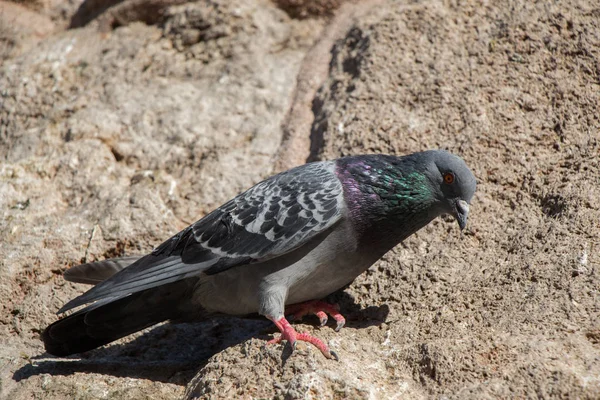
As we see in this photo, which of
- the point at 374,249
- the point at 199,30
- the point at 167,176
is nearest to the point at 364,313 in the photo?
the point at 374,249

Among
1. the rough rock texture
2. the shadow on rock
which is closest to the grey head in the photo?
the rough rock texture

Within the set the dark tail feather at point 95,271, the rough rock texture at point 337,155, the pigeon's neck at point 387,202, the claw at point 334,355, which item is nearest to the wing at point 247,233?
the pigeon's neck at point 387,202

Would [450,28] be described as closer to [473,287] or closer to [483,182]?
[483,182]

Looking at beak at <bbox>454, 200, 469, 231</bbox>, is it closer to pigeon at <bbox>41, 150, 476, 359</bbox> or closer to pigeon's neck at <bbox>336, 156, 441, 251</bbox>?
pigeon at <bbox>41, 150, 476, 359</bbox>

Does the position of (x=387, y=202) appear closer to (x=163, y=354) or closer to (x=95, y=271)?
(x=163, y=354)

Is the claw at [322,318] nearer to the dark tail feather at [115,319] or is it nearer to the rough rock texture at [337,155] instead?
the rough rock texture at [337,155]

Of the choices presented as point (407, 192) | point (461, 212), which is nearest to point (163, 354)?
point (407, 192)
